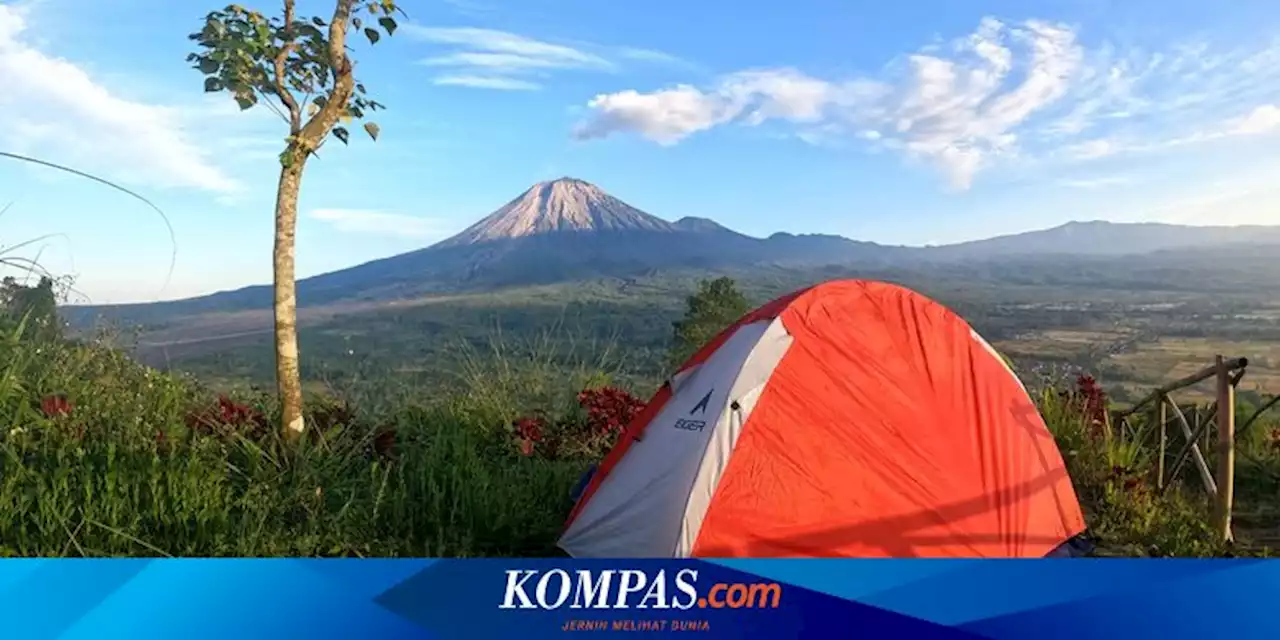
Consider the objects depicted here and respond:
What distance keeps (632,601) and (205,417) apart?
3.34 meters

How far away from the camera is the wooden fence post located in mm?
4887

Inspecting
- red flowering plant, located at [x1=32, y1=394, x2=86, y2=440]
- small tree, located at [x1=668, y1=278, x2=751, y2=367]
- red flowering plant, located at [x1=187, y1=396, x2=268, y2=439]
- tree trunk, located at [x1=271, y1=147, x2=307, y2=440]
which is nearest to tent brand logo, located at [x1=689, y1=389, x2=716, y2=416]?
tree trunk, located at [x1=271, y1=147, x2=307, y2=440]

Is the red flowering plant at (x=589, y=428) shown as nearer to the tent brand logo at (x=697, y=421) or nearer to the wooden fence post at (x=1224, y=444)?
the tent brand logo at (x=697, y=421)

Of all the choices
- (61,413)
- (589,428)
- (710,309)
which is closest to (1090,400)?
(589,428)

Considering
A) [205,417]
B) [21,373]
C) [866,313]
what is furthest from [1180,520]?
[21,373]

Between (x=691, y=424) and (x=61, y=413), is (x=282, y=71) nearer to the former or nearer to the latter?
(x=61, y=413)

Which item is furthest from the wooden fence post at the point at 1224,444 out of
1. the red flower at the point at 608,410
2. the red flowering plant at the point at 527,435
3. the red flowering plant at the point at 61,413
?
the red flowering plant at the point at 61,413

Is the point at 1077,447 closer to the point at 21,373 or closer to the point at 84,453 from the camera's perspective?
the point at 84,453

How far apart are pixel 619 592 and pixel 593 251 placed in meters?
109

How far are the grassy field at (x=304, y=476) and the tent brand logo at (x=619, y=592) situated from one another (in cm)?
146

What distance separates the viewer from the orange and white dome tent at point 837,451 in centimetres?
415

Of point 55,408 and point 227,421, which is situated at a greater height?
point 55,408

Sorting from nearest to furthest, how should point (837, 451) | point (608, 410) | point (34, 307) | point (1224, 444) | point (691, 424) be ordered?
point (837, 451) < point (691, 424) < point (1224, 444) < point (34, 307) < point (608, 410)

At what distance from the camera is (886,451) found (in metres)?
4.39
